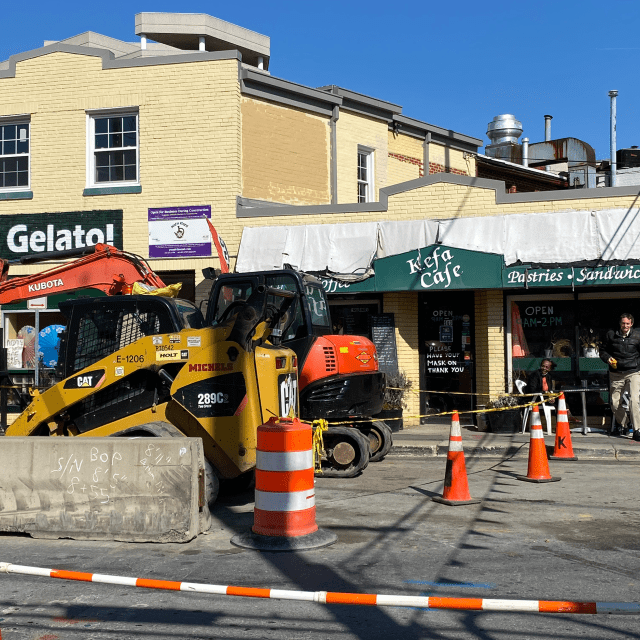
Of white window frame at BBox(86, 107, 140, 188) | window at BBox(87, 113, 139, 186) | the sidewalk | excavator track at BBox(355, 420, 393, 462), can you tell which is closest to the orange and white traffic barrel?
excavator track at BBox(355, 420, 393, 462)

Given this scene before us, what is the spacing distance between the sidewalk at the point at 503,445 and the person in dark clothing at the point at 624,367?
455 mm

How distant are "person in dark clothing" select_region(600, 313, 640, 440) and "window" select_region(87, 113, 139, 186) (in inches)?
394

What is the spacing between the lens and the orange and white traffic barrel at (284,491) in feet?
22.9

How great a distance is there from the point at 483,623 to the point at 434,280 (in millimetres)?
10566

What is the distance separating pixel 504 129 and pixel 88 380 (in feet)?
79.0

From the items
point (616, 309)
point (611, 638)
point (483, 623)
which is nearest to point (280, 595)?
point (483, 623)

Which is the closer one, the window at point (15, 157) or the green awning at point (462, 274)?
the green awning at point (462, 274)

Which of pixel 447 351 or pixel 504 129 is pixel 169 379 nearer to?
pixel 447 351

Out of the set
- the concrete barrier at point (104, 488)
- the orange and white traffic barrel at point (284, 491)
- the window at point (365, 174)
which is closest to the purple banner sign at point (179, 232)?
the window at point (365, 174)

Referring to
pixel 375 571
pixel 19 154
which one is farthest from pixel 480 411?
pixel 19 154

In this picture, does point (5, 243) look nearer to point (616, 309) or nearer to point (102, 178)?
point (102, 178)

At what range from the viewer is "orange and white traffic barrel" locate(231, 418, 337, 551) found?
6965mm

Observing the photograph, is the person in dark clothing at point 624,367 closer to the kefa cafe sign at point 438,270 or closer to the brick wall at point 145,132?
the kefa cafe sign at point 438,270

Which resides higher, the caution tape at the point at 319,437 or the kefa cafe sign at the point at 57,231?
the kefa cafe sign at the point at 57,231
